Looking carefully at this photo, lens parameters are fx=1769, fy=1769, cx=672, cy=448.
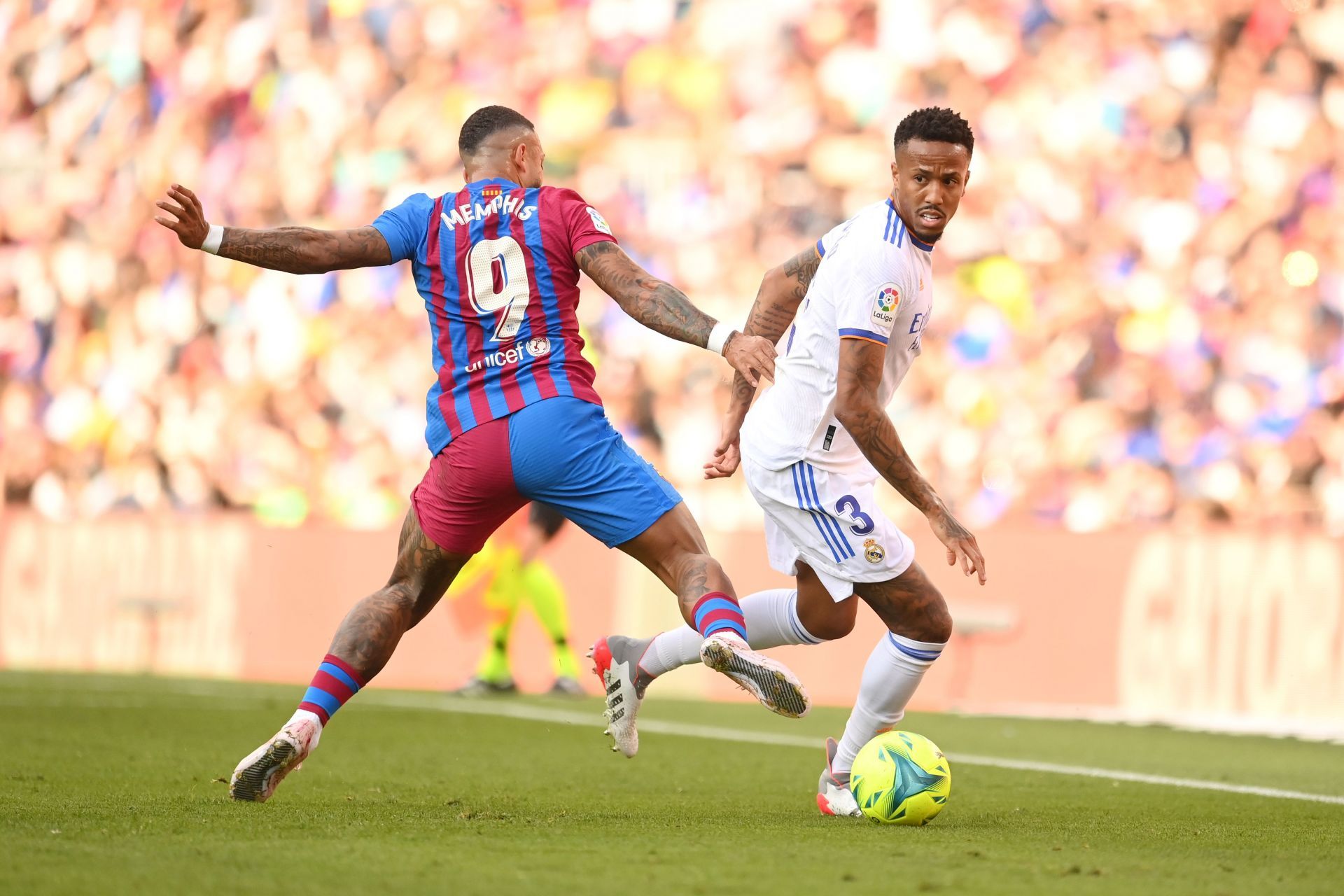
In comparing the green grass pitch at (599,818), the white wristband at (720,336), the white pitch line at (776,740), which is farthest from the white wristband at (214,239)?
the white pitch line at (776,740)

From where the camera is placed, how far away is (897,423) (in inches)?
516

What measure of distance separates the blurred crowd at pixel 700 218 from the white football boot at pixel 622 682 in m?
6.07

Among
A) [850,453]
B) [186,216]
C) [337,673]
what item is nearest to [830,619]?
[850,453]

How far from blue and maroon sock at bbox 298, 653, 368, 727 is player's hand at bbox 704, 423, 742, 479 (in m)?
1.28

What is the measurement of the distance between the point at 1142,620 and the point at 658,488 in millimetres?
5724

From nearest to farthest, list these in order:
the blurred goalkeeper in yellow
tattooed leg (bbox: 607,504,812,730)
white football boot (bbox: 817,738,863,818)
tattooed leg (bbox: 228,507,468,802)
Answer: tattooed leg (bbox: 607,504,812,730), tattooed leg (bbox: 228,507,468,802), white football boot (bbox: 817,738,863,818), the blurred goalkeeper in yellow

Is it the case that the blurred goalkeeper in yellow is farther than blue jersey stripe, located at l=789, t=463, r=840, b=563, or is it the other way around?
the blurred goalkeeper in yellow

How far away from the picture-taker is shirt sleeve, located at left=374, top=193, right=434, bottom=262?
5293mm

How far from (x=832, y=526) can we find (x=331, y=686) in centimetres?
159

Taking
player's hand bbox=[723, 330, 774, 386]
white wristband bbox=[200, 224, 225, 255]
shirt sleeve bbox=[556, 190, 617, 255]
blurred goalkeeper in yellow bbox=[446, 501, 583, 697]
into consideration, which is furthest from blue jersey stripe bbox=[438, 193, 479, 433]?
blurred goalkeeper in yellow bbox=[446, 501, 583, 697]

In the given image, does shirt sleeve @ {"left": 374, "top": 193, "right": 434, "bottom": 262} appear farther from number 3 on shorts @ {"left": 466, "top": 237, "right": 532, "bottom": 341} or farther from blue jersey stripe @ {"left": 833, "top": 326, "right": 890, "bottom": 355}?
blue jersey stripe @ {"left": 833, "top": 326, "right": 890, "bottom": 355}

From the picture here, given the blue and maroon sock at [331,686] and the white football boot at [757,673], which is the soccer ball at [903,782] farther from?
the blue and maroon sock at [331,686]

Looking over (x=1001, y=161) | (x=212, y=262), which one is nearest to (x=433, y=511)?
(x=1001, y=161)

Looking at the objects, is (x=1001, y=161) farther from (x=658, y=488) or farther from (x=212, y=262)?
(x=658, y=488)
